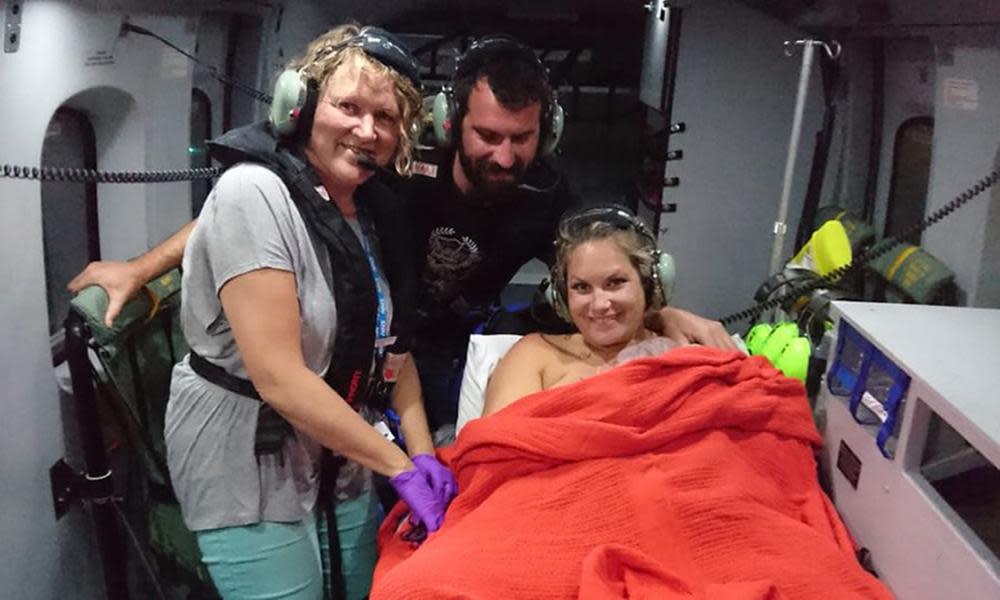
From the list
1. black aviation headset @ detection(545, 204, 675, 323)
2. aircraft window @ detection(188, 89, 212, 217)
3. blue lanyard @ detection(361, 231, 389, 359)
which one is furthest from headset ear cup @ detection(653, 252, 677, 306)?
aircraft window @ detection(188, 89, 212, 217)

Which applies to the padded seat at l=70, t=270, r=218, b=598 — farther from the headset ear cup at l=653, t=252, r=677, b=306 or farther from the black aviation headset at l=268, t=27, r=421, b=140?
the headset ear cup at l=653, t=252, r=677, b=306

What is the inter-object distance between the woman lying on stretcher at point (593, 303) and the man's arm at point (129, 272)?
3.16 ft

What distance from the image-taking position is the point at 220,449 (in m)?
2.05

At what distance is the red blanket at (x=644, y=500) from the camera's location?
1.74m

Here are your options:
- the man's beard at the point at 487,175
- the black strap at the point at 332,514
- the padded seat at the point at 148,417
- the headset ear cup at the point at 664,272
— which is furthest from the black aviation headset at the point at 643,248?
the padded seat at the point at 148,417

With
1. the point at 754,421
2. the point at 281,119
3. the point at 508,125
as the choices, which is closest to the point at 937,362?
the point at 754,421

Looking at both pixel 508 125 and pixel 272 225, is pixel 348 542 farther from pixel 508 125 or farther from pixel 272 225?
pixel 508 125

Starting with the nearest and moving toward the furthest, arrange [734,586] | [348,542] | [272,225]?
[734,586] → [272,225] → [348,542]

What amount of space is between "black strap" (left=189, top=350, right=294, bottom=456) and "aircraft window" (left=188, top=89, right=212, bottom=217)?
189 cm

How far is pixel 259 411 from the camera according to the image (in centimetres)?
204

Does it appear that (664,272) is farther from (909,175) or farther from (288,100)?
(909,175)

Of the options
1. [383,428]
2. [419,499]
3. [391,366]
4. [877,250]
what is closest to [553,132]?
[391,366]

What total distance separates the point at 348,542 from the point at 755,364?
3.88 ft

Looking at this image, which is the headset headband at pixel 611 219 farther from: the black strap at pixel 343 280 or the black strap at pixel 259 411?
the black strap at pixel 259 411
